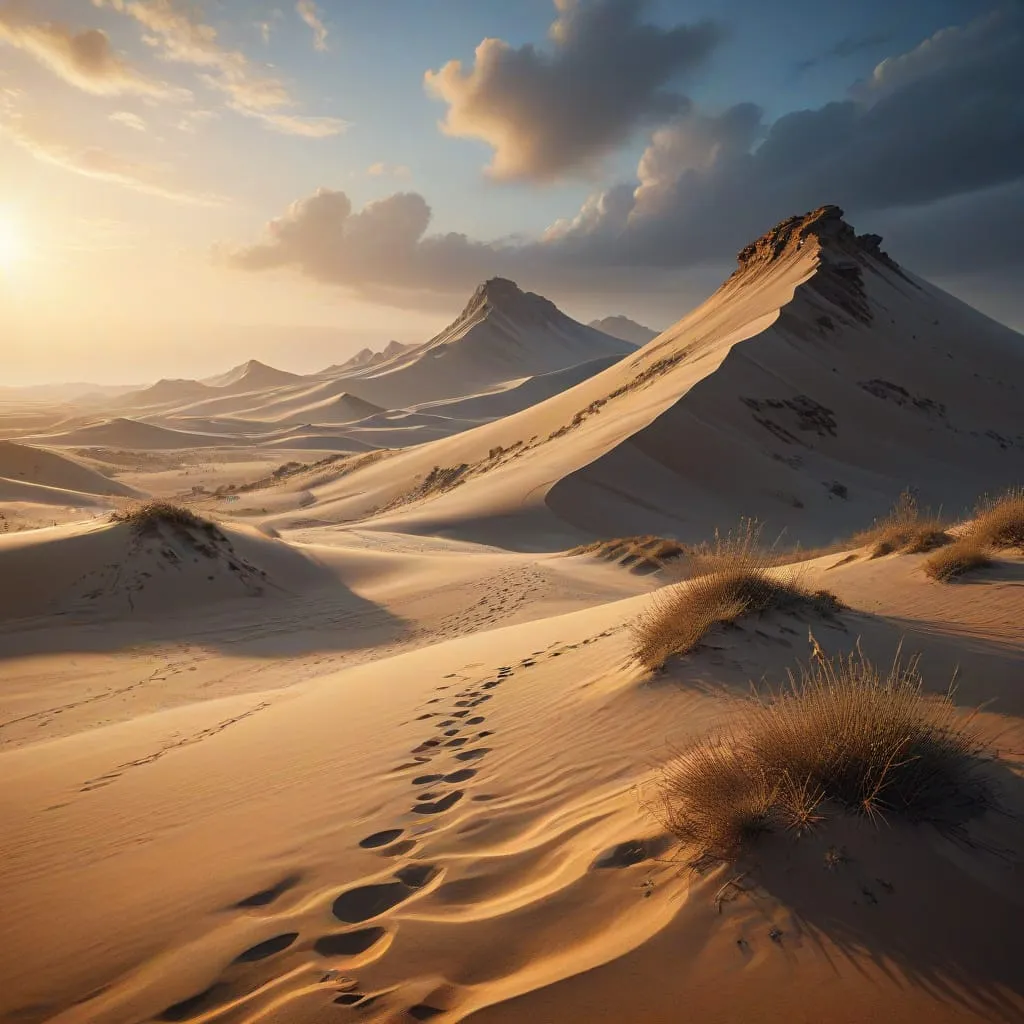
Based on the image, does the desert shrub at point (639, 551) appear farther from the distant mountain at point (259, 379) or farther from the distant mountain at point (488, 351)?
the distant mountain at point (259, 379)

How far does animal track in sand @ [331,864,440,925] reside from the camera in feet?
7.68

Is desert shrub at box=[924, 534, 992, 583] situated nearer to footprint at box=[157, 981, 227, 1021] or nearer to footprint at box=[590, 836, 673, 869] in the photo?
footprint at box=[590, 836, 673, 869]

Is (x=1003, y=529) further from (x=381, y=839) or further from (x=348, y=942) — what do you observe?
(x=348, y=942)

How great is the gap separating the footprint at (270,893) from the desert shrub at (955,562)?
218 inches

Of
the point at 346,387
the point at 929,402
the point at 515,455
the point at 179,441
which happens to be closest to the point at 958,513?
the point at 929,402

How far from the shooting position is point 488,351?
126 metres

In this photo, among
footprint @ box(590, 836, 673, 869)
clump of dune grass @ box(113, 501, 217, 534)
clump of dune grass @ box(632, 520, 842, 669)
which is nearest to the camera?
footprint @ box(590, 836, 673, 869)

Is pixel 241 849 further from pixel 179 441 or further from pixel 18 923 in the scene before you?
pixel 179 441

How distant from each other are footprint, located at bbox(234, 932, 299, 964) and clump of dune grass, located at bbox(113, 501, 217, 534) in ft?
30.8

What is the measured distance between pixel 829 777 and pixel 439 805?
1788mm

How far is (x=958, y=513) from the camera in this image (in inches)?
753

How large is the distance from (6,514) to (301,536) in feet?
24.4

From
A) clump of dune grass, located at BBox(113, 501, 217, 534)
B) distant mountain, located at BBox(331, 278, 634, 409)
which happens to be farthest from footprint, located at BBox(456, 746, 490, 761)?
distant mountain, located at BBox(331, 278, 634, 409)

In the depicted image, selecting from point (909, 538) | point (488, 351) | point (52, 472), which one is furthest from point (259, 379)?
point (909, 538)
